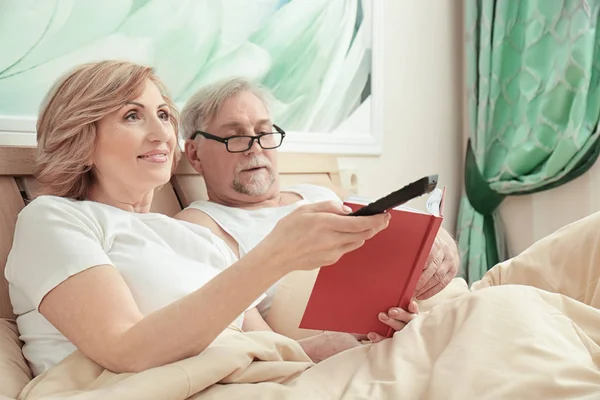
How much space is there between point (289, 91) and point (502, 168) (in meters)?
0.98

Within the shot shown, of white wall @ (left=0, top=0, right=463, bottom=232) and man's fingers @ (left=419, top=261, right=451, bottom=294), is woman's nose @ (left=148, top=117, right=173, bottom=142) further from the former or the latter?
white wall @ (left=0, top=0, right=463, bottom=232)

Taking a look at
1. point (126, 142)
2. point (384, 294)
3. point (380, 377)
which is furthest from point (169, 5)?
point (380, 377)

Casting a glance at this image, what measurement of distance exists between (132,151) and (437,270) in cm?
67

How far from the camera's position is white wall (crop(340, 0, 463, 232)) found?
2631 mm

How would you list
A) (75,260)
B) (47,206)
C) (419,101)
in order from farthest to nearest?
(419,101) < (47,206) < (75,260)

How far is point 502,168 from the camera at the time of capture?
2633 mm

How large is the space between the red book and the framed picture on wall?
90 cm

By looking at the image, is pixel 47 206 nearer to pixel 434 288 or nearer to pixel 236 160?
pixel 236 160

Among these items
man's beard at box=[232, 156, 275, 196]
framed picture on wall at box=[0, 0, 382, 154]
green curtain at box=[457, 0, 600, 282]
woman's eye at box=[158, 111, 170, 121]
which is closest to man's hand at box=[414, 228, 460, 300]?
man's beard at box=[232, 156, 275, 196]

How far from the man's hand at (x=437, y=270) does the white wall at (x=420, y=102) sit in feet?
3.59

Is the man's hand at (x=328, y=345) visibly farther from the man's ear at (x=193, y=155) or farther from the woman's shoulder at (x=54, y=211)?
the man's ear at (x=193, y=155)

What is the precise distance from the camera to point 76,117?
4.08ft

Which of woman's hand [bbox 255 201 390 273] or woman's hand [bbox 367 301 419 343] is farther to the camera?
woman's hand [bbox 367 301 419 343]

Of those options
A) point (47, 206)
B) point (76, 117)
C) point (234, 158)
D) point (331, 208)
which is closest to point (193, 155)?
point (234, 158)
